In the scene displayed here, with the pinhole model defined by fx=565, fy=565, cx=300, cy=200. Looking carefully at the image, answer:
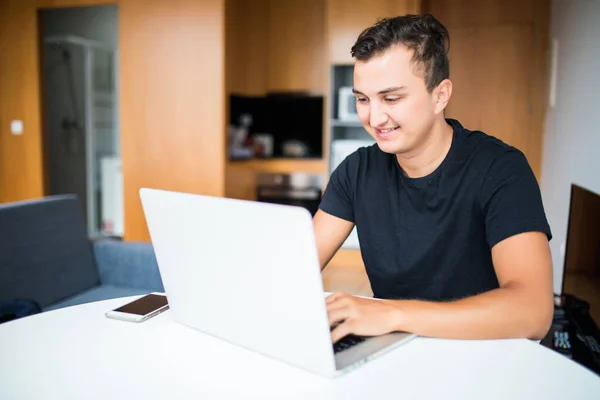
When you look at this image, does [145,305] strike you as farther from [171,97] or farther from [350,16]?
[350,16]

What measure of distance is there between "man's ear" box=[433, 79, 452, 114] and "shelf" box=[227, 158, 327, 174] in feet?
11.7

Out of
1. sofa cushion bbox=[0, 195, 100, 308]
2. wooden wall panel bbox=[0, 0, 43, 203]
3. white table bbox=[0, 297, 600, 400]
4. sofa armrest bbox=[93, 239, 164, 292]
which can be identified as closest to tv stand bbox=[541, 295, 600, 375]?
white table bbox=[0, 297, 600, 400]

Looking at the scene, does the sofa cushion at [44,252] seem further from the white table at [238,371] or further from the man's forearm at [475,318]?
the man's forearm at [475,318]

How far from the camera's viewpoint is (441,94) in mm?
1385

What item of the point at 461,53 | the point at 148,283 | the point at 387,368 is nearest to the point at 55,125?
the point at 148,283

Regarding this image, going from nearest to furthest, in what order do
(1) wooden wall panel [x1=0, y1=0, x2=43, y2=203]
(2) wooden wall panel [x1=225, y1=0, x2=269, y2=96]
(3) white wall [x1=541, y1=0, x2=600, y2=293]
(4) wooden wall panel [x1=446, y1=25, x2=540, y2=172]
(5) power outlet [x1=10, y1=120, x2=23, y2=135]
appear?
(3) white wall [x1=541, y1=0, x2=600, y2=293], (2) wooden wall panel [x1=225, y1=0, x2=269, y2=96], (1) wooden wall panel [x1=0, y1=0, x2=43, y2=203], (5) power outlet [x1=10, y1=120, x2=23, y2=135], (4) wooden wall panel [x1=446, y1=25, x2=540, y2=172]

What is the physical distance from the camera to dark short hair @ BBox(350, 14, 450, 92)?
130cm

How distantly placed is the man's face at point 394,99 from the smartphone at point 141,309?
64 centimetres

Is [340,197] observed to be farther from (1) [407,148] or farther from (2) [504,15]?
(2) [504,15]

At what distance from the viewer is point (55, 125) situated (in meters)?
5.58

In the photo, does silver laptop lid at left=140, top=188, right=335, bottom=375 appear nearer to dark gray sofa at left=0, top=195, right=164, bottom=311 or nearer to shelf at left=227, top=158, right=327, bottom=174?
dark gray sofa at left=0, top=195, right=164, bottom=311

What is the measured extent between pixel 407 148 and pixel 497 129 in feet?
15.1

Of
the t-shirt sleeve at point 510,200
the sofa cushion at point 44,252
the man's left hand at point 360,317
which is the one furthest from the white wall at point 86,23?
the man's left hand at point 360,317

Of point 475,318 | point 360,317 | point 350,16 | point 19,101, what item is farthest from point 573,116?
point 19,101
